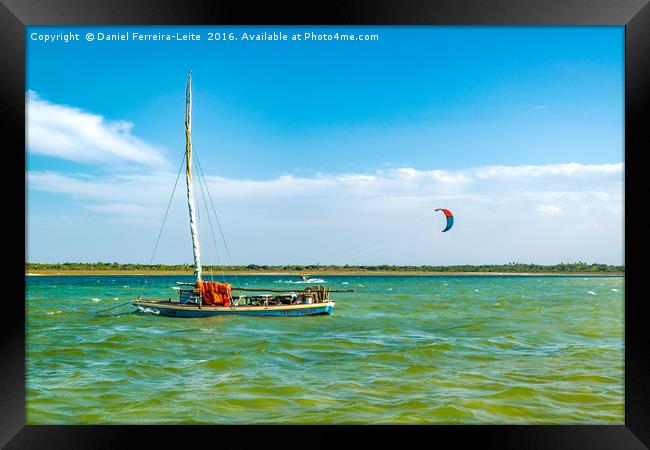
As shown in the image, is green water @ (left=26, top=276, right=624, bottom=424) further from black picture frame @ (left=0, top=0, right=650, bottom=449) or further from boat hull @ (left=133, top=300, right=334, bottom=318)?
black picture frame @ (left=0, top=0, right=650, bottom=449)

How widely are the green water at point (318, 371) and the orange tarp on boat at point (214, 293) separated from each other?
61cm

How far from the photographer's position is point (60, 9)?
427 centimetres

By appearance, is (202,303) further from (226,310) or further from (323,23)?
(323,23)

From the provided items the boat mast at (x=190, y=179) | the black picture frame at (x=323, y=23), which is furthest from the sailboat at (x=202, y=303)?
the black picture frame at (x=323, y=23)

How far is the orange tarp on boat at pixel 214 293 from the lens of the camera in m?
16.5

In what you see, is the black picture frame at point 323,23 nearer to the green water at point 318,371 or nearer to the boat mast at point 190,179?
the green water at point 318,371

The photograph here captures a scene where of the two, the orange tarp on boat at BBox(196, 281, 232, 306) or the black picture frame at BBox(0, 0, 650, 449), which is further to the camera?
the orange tarp on boat at BBox(196, 281, 232, 306)

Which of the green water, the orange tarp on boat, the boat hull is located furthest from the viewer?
the orange tarp on boat

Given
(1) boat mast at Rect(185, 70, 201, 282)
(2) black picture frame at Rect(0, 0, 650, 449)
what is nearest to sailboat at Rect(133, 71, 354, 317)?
(1) boat mast at Rect(185, 70, 201, 282)

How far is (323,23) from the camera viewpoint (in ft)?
14.1

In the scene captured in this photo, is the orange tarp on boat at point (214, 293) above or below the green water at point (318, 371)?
above

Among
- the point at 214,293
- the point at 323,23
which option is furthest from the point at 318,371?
the point at 214,293

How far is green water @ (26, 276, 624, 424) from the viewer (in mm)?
6617

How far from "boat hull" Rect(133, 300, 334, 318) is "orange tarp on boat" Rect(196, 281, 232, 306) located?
24cm
